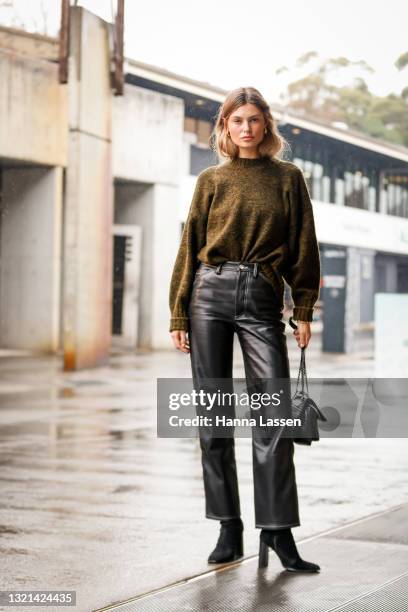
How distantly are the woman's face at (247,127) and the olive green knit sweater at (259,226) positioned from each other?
78 mm

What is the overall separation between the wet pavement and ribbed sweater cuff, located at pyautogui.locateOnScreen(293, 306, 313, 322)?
3.63 ft

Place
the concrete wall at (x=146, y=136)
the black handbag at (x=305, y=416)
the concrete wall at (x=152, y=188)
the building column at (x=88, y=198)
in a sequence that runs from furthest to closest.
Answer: the concrete wall at (x=152, y=188) < the concrete wall at (x=146, y=136) < the building column at (x=88, y=198) < the black handbag at (x=305, y=416)

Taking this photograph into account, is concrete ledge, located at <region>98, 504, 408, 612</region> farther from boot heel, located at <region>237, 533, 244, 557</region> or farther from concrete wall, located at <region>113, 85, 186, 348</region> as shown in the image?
concrete wall, located at <region>113, 85, 186, 348</region>

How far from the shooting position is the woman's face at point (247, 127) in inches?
198

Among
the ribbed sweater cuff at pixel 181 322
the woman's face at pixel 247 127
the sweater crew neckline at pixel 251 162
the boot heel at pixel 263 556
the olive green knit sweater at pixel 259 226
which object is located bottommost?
the boot heel at pixel 263 556

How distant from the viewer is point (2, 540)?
5.71m

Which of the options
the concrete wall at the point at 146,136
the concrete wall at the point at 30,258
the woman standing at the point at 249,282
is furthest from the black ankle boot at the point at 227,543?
the concrete wall at the point at 146,136

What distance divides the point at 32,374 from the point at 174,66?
13.0 metres

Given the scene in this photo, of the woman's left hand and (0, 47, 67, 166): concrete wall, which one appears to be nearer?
the woman's left hand

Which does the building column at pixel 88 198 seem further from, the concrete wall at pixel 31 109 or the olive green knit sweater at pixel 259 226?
the olive green knit sweater at pixel 259 226

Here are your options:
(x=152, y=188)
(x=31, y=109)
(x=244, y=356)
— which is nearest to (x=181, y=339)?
(x=244, y=356)

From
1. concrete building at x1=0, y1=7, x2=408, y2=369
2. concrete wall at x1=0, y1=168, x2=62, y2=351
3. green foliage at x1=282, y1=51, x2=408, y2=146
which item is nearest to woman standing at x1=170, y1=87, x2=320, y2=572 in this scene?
concrete building at x1=0, y1=7, x2=408, y2=369

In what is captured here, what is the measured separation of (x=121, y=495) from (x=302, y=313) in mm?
2502

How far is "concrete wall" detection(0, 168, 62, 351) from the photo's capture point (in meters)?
23.1
